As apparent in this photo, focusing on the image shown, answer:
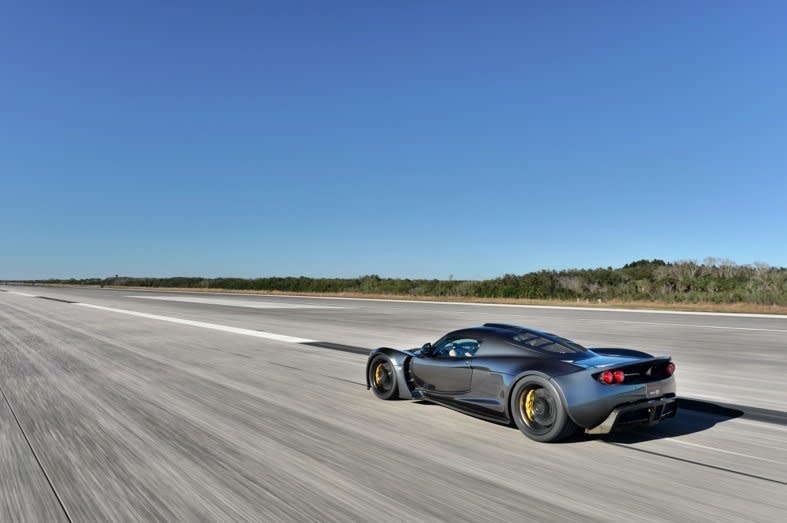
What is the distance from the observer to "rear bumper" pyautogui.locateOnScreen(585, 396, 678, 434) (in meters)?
5.25

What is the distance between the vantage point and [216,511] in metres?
3.93

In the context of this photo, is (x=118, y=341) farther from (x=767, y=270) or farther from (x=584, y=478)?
(x=767, y=270)

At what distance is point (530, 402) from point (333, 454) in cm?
204

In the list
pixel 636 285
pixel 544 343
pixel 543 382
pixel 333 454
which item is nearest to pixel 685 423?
pixel 544 343

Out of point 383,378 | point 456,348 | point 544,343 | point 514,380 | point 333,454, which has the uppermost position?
point 544,343

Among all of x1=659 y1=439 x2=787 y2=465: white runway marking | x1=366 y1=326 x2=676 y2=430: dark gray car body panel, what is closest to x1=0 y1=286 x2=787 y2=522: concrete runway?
x1=659 y1=439 x2=787 y2=465: white runway marking

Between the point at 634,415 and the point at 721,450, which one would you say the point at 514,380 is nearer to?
the point at 634,415

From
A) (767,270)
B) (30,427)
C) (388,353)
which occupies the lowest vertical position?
(30,427)

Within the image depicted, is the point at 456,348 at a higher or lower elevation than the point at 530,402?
higher

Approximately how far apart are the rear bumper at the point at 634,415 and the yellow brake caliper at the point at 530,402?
1.81 ft

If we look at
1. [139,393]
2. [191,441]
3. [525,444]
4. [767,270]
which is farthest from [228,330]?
[767,270]

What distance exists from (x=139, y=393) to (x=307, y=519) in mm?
5383

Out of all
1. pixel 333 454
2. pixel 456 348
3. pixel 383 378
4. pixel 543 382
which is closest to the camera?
pixel 333 454

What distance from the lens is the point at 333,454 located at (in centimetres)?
523
